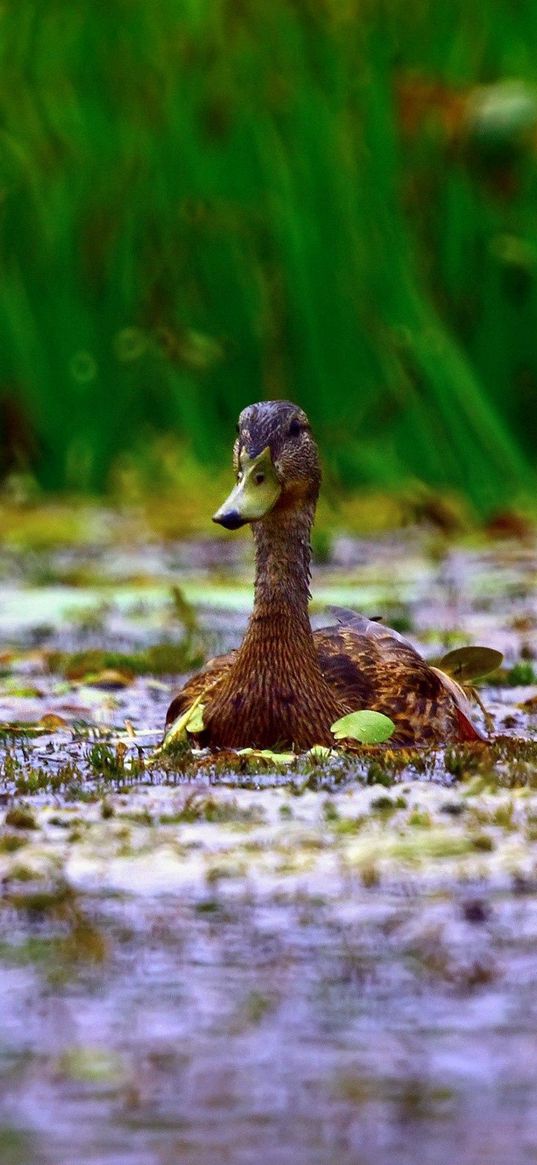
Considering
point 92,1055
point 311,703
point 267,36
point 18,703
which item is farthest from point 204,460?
point 92,1055

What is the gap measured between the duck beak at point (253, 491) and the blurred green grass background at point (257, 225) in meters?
4.15

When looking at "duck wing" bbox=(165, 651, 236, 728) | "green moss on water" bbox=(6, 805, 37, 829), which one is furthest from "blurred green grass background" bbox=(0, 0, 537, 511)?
"green moss on water" bbox=(6, 805, 37, 829)

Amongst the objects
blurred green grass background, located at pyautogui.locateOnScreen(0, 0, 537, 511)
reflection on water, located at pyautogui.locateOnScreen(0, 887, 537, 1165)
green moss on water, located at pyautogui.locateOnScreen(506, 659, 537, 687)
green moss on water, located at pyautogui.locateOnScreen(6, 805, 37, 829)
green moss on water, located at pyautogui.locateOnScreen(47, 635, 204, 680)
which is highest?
blurred green grass background, located at pyautogui.locateOnScreen(0, 0, 537, 511)

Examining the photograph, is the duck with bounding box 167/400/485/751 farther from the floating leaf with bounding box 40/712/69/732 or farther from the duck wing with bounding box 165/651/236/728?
the floating leaf with bounding box 40/712/69/732

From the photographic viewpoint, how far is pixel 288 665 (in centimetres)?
473

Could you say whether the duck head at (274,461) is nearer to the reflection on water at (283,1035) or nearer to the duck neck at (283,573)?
the duck neck at (283,573)

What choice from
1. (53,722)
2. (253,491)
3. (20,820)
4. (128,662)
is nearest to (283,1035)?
(20,820)

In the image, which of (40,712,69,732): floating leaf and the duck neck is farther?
(40,712,69,732): floating leaf

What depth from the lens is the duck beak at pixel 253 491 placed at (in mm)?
4584

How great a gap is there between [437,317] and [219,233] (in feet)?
3.17

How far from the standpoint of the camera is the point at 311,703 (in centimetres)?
469

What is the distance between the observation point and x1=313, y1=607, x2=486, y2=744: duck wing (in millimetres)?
4809

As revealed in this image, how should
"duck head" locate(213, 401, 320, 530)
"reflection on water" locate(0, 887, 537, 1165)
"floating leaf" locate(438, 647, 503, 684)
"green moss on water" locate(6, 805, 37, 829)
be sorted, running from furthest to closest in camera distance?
"floating leaf" locate(438, 647, 503, 684)
"duck head" locate(213, 401, 320, 530)
"green moss on water" locate(6, 805, 37, 829)
"reflection on water" locate(0, 887, 537, 1165)

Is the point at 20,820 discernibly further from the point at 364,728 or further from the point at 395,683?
the point at 395,683
